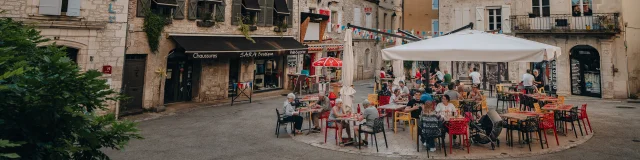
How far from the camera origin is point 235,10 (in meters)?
16.8

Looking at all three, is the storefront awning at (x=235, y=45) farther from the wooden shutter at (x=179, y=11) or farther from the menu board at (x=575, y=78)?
the menu board at (x=575, y=78)

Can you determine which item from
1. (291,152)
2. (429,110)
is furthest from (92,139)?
(429,110)

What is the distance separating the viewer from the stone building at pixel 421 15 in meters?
28.5

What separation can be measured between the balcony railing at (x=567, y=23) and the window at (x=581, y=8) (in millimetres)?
299

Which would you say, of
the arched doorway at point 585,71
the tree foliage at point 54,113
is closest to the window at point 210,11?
the tree foliage at point 54,113

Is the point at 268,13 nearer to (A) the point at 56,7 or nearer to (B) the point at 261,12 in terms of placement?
(B) the point at 261,12

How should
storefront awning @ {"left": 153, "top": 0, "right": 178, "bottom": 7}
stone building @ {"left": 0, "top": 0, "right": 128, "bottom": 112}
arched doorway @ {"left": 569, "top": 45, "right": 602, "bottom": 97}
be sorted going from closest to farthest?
stone building @ {"left": 0, "top": 0, "right": 128, "bottom": 112} → storefront awning @ {"left": 153, "top": 0, "right": 178, "bottom": 7} → arched doorway @ {"left": 569, "top": 45, "right": 602, "bottom": 97}

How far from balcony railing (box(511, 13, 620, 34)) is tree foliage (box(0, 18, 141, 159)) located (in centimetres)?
2100

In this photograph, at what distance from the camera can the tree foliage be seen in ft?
10.5

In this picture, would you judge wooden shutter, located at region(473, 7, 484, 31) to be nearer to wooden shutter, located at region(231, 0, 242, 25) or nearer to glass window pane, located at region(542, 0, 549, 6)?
glass window pane, located at region(542, 0, 549, 6)

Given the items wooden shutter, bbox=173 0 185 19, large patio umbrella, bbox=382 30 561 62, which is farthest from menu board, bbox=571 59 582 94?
wooden shutter, bbox=173 0 185 19

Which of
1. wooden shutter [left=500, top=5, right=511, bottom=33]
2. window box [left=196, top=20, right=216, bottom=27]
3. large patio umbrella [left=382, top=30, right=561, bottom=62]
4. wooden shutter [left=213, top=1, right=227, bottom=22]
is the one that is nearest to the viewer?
large patio umbrella [left=382, top=30, right=561, bottom=62]

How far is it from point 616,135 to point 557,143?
2528 mm

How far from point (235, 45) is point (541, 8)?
55.1ft
